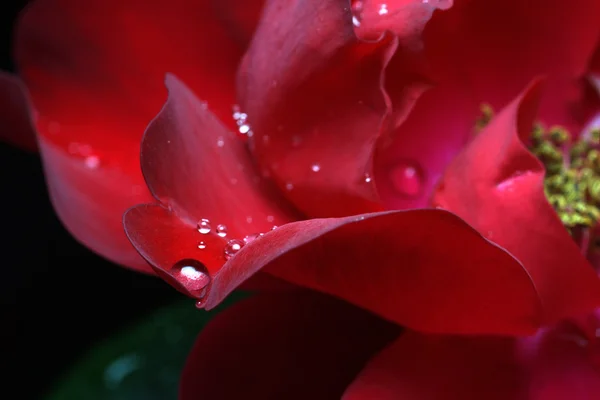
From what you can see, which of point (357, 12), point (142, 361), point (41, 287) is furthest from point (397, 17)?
point (41, 287)

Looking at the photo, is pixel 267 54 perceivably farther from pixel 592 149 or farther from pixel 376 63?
pixel 592 149

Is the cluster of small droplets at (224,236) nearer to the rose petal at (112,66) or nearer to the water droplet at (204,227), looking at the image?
the water droplet at (204,227)

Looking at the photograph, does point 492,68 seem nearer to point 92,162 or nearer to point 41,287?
point 92,162

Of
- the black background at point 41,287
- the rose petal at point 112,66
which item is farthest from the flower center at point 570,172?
the black background at point 41,287

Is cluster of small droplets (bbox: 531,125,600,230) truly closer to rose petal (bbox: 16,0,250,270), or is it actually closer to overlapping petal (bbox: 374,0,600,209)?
overlapping petal (bbox: 374,0,600,209)

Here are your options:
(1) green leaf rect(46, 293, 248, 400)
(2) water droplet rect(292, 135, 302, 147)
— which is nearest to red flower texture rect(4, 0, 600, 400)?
(2) water droplet rect(292, 135, 302, 147)

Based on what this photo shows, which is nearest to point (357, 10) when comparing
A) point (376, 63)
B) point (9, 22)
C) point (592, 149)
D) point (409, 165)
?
point (376, 63)
